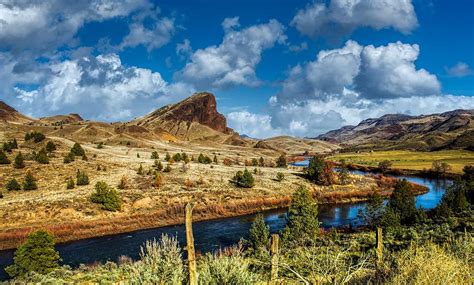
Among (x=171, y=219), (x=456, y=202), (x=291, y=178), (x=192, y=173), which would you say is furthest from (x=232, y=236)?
(x=291, y=178)

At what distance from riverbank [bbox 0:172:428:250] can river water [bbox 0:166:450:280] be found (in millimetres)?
1332

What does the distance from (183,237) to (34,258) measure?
16969 millimetres

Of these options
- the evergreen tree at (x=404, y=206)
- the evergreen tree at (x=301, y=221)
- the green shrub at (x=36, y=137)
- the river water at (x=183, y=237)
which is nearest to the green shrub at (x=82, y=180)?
the river water at (x=183, y=237)

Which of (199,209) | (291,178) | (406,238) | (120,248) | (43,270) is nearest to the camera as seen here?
(43,270)

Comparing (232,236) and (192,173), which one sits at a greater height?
(192,173)

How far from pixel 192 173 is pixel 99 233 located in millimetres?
29394

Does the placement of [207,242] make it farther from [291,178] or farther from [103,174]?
[291,178]

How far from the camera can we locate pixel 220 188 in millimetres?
62156

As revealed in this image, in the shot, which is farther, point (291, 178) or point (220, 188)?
point (291, 178)

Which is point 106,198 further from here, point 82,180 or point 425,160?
point 425,160

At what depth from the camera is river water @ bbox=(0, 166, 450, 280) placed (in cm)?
3517

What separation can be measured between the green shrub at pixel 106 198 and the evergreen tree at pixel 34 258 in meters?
18.9

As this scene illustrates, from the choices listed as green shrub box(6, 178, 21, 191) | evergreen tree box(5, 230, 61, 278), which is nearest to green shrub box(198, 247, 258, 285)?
evergreen tree box(5, 230, 61, 278)

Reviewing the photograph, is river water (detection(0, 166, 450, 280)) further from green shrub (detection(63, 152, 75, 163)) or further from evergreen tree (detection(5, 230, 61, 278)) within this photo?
green shrub (detection(63, 152, 75, 163))
